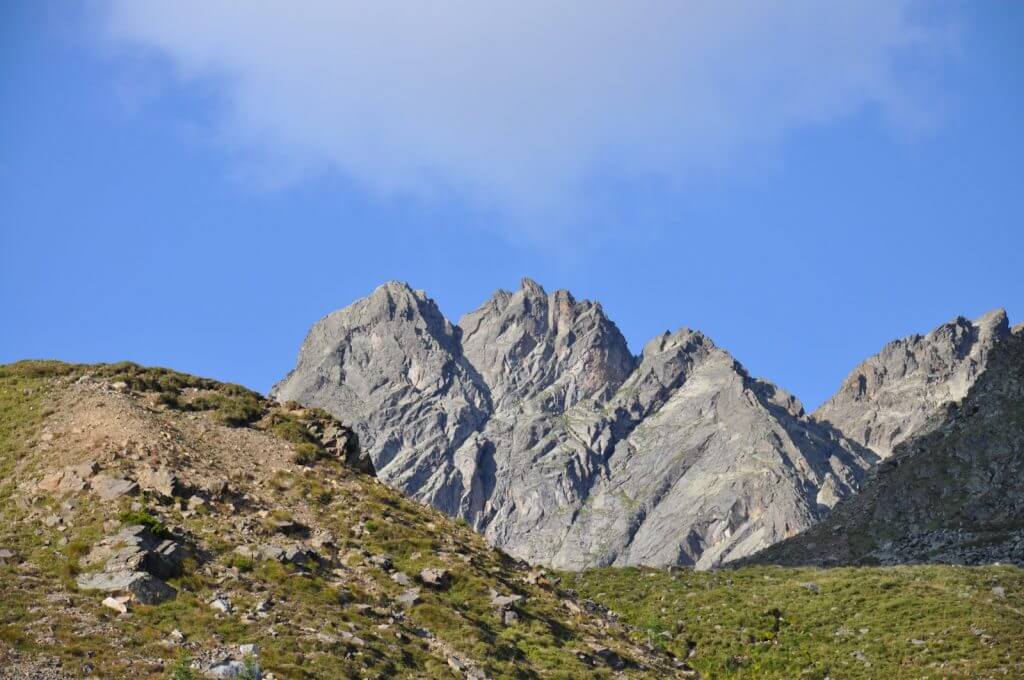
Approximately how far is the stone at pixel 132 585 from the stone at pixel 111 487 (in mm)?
5775

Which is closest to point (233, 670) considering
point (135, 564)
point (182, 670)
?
point (182, 670)

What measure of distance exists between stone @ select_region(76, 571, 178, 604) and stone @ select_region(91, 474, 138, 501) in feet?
18.9

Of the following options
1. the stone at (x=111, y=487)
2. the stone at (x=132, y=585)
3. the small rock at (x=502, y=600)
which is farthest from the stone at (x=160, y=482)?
the small rock at (x=502, y=600)

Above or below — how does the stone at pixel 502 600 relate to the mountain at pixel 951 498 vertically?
below

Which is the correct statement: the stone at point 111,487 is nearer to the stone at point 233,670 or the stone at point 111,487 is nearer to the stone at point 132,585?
the stone at point 132,585

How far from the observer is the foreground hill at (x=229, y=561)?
31406 mm

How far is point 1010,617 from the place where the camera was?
5781 centimetres

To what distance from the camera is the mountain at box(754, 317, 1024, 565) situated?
90688mm

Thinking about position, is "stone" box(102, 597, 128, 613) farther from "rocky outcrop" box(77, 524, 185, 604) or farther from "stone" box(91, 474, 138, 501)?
"stone" box(91, 474, 138, 501)

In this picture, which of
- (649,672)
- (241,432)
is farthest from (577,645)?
(241,432)

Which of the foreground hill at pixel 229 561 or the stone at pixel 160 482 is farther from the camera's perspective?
the stone at pixel 160 482

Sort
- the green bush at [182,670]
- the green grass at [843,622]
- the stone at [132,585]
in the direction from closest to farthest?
the green bush at [182,670] < the stone at [132,585] < the green grass at [843,622]

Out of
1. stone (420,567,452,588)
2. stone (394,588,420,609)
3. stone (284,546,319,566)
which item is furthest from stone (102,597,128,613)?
stone (420,567,452,588)

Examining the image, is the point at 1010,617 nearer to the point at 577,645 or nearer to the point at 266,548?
the point at 577,645
